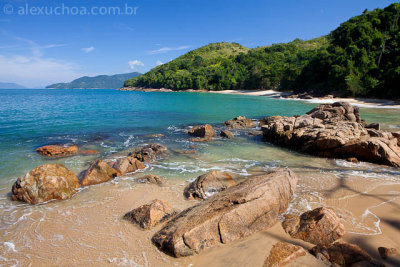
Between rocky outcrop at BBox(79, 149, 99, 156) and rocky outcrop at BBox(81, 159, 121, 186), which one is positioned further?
rocky outcrop at BBox(79, 149, 99, 156)

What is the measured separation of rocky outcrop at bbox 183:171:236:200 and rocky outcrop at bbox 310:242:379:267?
365 centimetres

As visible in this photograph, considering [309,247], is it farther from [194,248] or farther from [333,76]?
[333,76]

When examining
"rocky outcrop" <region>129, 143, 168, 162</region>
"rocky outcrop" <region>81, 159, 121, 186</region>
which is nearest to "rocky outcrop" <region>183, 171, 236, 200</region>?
"rocky outcrop" <region>81, 159, 121, 186</region>

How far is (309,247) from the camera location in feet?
15.7

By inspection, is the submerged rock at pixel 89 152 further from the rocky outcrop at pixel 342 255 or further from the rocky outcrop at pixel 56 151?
the rocky outcrop at pixel 342 255

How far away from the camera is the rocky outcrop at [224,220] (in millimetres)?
4730

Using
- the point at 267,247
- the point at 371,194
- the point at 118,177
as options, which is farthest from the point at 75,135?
the point at 371,194

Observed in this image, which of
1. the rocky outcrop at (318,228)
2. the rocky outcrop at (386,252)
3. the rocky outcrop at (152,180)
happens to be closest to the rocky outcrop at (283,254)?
the rocky outcrop at (318,228)

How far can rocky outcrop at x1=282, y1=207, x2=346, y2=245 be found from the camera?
4961mm

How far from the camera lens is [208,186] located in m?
7.68

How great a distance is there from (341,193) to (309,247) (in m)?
3.78

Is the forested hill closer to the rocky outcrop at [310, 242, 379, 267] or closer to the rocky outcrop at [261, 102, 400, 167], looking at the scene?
the rocky outcrop at [261, 102, 400, 167]

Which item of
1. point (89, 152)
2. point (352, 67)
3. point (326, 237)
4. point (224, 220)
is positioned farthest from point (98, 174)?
point (352, 67)

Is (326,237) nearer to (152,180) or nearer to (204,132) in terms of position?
(152,180)
